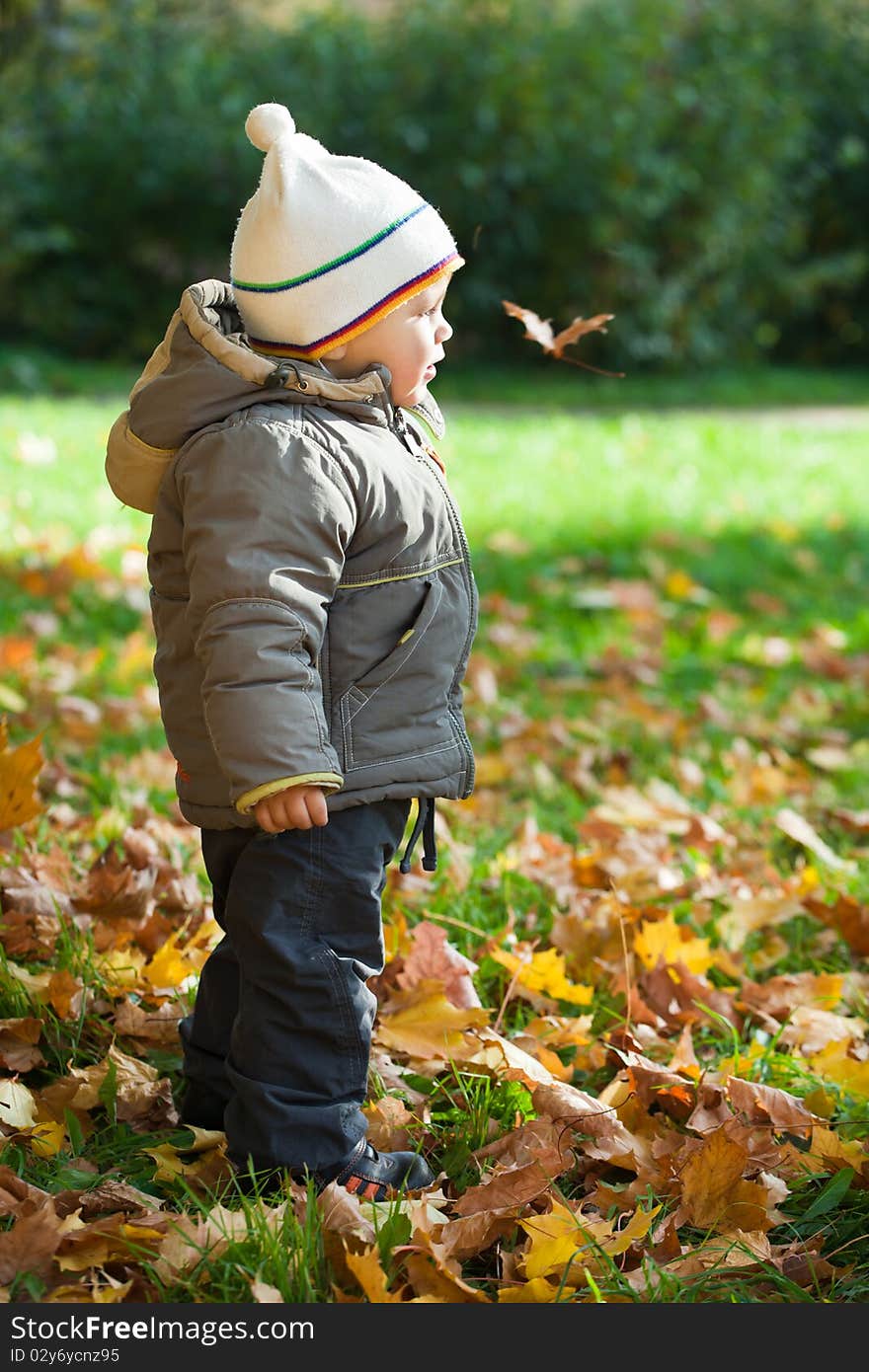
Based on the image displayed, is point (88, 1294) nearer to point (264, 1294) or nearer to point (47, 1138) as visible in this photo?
point (264, 1294)

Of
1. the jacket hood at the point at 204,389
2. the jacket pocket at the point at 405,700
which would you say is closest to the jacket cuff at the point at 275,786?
the jacket pocket at the point at 405,700

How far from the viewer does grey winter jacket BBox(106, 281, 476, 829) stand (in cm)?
183

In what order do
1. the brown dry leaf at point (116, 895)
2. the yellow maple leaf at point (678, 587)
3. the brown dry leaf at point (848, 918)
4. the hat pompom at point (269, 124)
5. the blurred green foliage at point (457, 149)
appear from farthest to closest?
the blurred green foliage at point (457, 149)
the yellow maple leaf at point (678, 587)
the brown dry leaf at point (848, 918)
the brown dry leaf at point (116, 895)
the hat pompom at point (269, 124)

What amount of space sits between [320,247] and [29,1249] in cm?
129

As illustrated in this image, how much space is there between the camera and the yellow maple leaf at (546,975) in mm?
2543

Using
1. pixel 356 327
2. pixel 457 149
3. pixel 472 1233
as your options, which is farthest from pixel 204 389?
pixel 457 149

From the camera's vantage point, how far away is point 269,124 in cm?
197

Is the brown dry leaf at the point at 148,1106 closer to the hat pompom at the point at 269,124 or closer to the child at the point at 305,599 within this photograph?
the child at the point at 305,599

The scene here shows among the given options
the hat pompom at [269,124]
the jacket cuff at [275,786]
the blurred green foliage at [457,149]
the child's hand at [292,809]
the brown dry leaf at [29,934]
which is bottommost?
the brown dry leaf at [29,934]

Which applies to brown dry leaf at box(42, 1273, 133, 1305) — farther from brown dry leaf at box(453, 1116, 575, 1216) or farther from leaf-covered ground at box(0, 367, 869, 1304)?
brown dry leaf at box(453, 1116, 575, 1216)

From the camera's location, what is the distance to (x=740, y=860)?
10.7ft

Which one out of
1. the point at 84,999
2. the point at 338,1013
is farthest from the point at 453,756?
the point at 84,999

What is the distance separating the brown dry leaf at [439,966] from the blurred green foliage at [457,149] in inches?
369

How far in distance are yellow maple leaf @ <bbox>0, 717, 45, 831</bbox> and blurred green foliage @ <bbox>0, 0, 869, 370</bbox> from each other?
9.16 m
